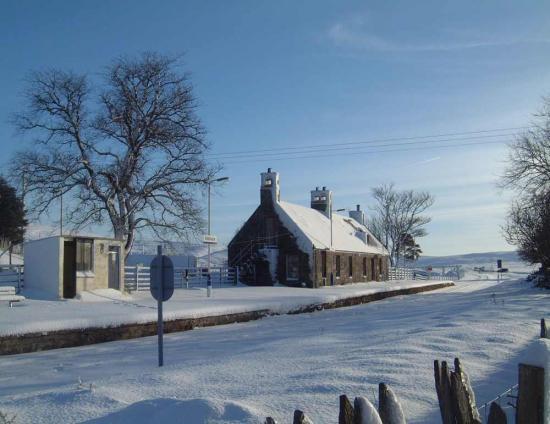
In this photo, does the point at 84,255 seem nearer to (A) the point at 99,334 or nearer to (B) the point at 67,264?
(B) the point at 67,264

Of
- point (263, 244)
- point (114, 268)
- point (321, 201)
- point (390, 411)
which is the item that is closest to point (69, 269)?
point (114, 268)

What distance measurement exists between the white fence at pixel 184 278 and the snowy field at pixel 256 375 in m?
14.6

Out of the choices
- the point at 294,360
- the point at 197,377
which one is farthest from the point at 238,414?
the point at 294,360

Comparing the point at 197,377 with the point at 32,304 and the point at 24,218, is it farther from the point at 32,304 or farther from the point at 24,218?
the point at 24,218

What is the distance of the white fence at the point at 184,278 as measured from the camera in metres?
30.4

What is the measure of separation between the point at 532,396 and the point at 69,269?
22.2m

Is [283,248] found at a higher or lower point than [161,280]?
higher

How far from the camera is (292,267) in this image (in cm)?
4362

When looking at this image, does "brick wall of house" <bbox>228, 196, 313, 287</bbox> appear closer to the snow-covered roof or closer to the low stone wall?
the snow-covered roof

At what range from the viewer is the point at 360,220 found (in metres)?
67.6

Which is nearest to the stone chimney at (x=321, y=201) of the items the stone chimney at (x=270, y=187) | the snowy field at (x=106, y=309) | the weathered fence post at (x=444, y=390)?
the stone chimney at (x=270, y=187)

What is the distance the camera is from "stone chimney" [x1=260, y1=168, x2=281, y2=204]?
44.5 metres

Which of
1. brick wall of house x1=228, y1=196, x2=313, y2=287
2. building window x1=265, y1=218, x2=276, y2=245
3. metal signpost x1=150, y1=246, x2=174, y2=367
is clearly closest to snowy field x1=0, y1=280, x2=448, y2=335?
metal signpost x1=150, y1=246, x2=174, y2=367

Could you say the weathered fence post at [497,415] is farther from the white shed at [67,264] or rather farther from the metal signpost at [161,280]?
the white shed at [67,264]
